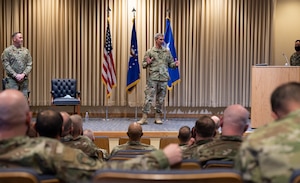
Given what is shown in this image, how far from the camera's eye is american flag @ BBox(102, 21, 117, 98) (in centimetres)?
921

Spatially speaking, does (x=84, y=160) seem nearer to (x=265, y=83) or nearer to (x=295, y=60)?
(x=265, y=83)

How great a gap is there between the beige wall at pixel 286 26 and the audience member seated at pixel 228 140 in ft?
26.5

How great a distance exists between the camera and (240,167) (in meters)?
1.79

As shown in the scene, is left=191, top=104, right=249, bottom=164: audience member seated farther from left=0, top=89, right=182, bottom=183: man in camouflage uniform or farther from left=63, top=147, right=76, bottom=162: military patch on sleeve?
left=63, top=147, right=76, bottom=162: military patch on sleeve

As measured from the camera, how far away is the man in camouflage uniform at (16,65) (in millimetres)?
7820

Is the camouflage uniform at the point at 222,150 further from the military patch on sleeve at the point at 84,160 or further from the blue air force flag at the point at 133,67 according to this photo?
the blue air force flag at the point at 133,67

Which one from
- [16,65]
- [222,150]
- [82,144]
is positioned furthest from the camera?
[16,65]

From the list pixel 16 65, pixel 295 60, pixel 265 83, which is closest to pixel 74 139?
pixel 265 83

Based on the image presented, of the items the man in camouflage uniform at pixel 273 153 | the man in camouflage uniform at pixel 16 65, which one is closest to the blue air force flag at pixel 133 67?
the man in camouflage uniform at pixel 16 65

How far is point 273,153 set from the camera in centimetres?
170

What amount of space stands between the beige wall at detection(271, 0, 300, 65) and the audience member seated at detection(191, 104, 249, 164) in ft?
26.5

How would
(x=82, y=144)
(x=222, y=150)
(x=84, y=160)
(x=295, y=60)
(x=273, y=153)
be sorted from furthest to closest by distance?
(x=295, y=60) → (x=82, y=144) → (x=222, y=150) → (x=84, y=160) → (x=273, y=153)

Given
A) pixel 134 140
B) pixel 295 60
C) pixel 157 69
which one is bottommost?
pixel 134 140

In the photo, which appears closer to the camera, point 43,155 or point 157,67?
point 43,155
